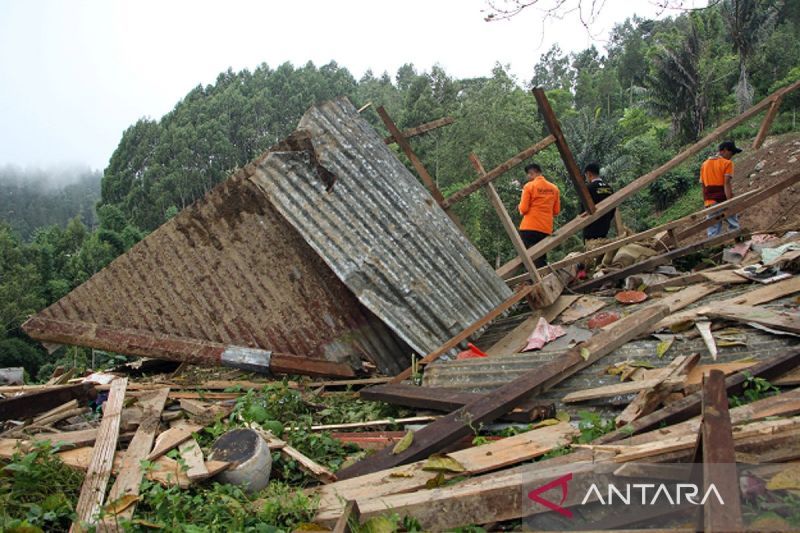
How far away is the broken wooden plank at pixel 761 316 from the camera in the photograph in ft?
12.1

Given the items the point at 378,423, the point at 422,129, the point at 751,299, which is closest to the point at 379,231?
the point at 422,129

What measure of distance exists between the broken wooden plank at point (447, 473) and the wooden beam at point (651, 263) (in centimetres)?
326

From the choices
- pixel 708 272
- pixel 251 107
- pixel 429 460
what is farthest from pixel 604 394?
pixel 251 107

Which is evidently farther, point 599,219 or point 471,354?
point 599,219

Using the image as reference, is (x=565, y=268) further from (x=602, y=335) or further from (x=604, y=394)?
(x=604, y=394)

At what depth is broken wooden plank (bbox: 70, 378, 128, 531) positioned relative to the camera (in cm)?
280

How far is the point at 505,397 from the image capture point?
11.3 ft

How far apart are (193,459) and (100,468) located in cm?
51

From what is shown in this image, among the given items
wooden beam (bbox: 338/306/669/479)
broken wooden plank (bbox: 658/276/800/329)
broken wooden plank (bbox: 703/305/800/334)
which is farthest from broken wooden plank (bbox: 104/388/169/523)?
broken wooden plank (bbox: 703/305/800/334)

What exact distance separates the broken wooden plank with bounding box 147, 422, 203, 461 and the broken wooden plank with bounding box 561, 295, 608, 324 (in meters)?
3.24

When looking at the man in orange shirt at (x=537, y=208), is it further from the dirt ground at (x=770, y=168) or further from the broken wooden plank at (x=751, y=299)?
the dirt ground at (x=770, y=168)

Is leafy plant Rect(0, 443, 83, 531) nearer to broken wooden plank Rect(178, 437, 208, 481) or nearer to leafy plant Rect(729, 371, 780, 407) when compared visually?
broken wooden plank Rect(178, 437, 208, 481)

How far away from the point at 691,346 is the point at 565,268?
244 cm

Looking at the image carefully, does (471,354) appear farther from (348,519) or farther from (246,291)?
(348,519)
